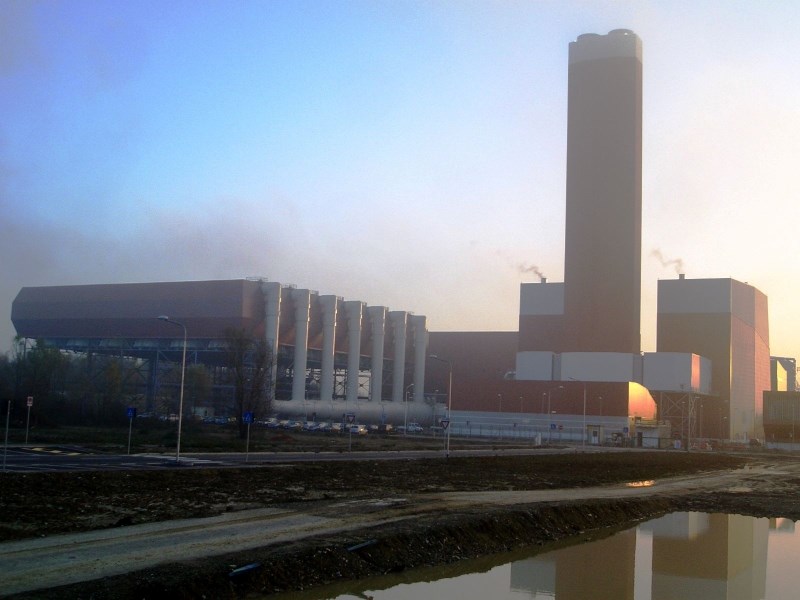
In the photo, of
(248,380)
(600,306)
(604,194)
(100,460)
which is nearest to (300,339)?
(248,380)

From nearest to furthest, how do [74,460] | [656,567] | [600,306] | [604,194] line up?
[656,567] < [74,460] < [604,194] < [600,306]

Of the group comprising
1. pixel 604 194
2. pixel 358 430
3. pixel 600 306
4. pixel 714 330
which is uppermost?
pixel 604 194

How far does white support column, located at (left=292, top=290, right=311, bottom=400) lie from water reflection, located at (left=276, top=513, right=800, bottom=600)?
3262 inches

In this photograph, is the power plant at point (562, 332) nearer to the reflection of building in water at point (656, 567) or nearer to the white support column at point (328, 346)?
the white support column at point (328, 346)

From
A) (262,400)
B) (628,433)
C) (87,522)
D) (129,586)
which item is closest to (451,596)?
(129,586)

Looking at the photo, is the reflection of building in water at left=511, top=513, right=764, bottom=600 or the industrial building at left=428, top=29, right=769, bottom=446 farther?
the industrial building at left=428, top=29, right=769, bottom=446

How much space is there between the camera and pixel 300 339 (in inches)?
4188

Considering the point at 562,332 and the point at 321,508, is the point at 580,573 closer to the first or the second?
the point at 321,508

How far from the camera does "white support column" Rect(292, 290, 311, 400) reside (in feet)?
350

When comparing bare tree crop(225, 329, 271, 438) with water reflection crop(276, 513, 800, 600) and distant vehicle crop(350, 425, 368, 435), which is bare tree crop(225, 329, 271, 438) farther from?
water reflection crop(276, 513, 800, 600)

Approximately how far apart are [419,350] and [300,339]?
27.8 m

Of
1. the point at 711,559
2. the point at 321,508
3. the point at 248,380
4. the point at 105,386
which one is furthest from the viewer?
the point at 105,386

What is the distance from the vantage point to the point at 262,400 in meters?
76.3

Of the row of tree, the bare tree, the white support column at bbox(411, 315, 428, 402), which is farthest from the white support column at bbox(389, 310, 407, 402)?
the bare tree
